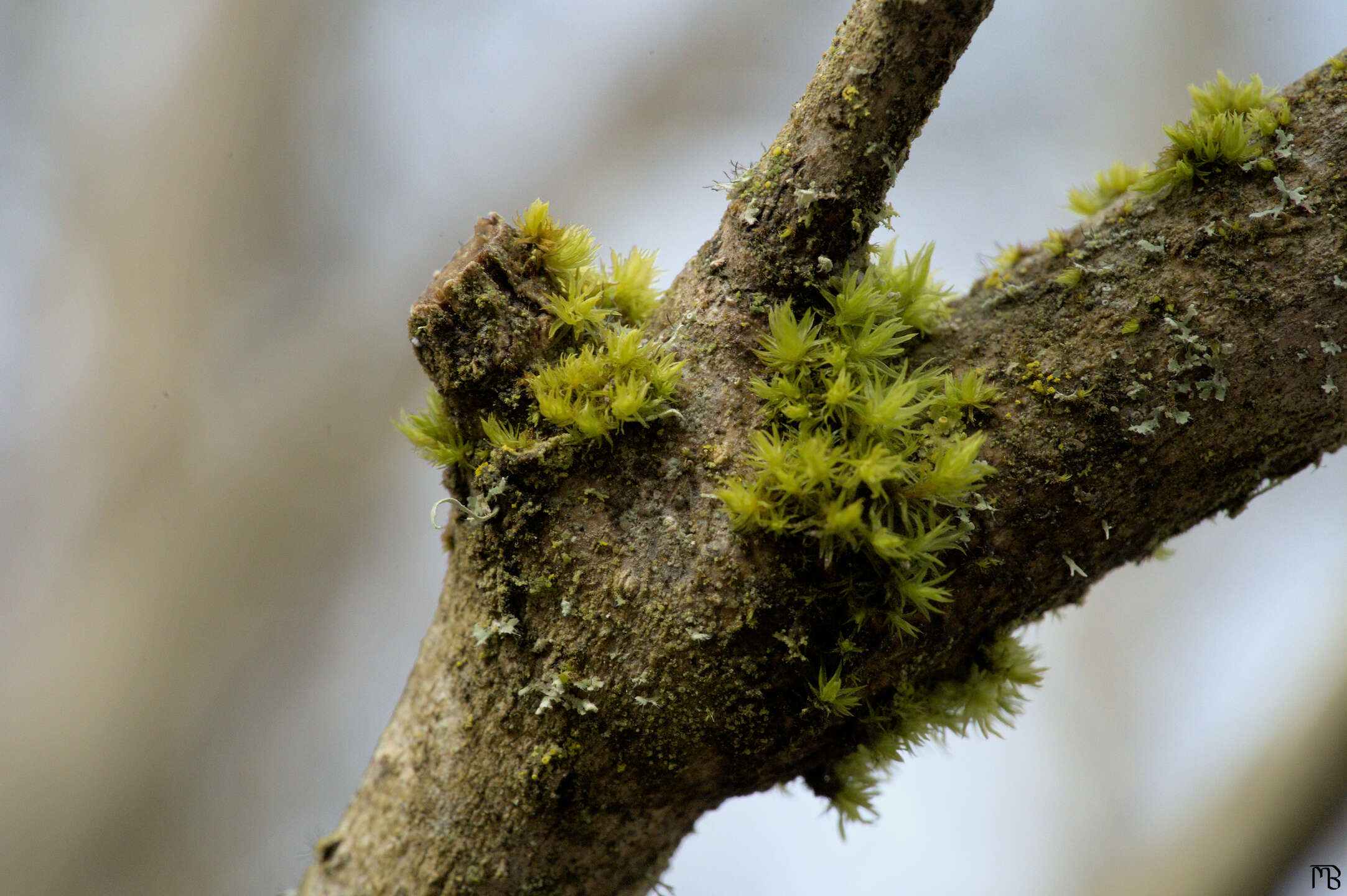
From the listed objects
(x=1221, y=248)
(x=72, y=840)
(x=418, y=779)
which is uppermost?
(x=1221, y=248)

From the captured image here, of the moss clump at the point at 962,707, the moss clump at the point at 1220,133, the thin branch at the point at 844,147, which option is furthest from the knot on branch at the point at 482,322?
the moss clump at the point at 1220,133

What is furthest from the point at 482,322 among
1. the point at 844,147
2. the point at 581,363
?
the point at 844,147

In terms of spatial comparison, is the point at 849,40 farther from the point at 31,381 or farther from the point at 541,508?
the point at 31,381

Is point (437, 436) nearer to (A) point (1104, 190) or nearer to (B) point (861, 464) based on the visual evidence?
(B) point (861, 464)

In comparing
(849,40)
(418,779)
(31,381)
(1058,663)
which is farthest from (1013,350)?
(31,381)

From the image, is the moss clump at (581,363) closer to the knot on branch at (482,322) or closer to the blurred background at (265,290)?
the knot on branch at (482,322)

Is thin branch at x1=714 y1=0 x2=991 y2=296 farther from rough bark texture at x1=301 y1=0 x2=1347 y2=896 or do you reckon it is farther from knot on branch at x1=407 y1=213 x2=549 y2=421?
knot on branch at x1=407 y1=213 x2=549 y2=421

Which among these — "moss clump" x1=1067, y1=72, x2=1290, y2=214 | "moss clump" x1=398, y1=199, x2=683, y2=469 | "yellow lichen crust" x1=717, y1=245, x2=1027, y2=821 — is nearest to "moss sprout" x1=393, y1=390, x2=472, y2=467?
"moss clump" x1=398, y1=199, x2=683, y2=469
